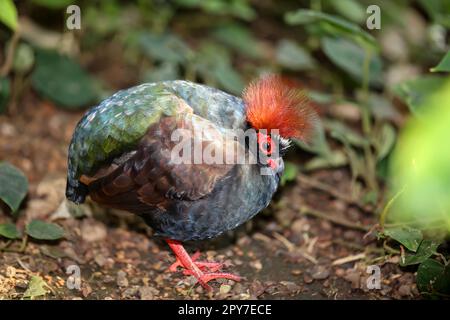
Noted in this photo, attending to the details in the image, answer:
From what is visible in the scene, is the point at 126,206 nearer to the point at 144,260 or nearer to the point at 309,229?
the point at 144,260

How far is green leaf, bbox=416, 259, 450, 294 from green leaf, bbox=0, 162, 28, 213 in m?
2.50

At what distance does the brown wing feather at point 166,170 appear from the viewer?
3717 millimetres

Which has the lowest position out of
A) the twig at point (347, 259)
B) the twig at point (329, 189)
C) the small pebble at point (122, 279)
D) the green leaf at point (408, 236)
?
the small pebble at point (122, 279)

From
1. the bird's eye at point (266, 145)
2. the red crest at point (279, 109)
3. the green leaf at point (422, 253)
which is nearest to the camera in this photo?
the red crest at point (279, 109)

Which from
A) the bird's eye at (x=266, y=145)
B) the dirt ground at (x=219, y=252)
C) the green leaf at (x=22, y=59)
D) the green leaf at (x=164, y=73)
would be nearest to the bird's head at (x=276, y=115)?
the bird's eye at (x=266, y=145)

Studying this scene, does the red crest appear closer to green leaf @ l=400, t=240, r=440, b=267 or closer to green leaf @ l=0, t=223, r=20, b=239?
green leaf @ l=400, t=240, r=440, b=267

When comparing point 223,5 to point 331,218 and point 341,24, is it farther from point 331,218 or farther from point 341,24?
point 331,218

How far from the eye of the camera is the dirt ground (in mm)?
4039

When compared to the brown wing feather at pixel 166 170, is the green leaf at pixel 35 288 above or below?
below

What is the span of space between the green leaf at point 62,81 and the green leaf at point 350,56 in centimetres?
213

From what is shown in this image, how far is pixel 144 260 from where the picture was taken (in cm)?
440

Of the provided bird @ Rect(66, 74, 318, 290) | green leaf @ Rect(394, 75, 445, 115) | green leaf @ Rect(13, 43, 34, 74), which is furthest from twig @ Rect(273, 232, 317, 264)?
green leaf @ Rect(13, 43, 34, 74)

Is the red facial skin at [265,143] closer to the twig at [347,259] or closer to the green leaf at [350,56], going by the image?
the twig at [347,259]

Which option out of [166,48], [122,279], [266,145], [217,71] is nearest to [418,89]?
[217,71]
